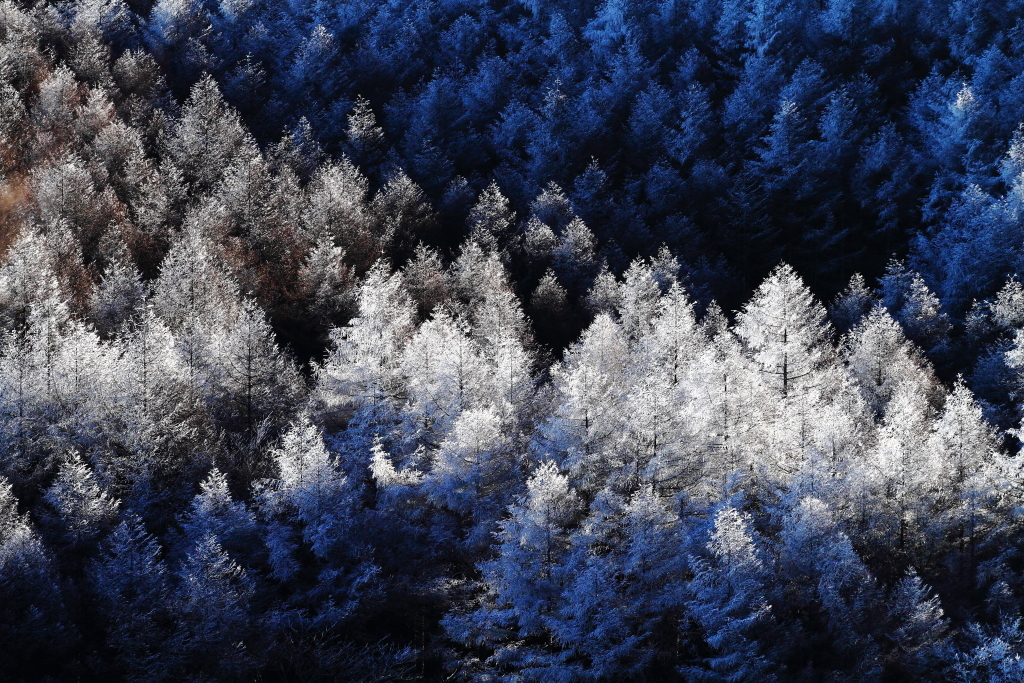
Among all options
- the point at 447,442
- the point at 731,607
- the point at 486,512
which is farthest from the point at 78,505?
the point at 731,607

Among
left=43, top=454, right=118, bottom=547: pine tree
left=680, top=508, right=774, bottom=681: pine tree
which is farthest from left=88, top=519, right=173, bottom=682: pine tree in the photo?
left=680, top=508, right=774, bottom=681: pine tree

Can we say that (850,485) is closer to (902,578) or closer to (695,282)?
(902,578)

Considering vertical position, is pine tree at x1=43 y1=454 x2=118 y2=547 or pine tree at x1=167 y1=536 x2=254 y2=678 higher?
pine tree at x1=43 y1=454 x2=118 y2=547

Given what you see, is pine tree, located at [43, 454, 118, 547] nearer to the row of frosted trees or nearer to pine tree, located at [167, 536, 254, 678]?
the row of frosted trees

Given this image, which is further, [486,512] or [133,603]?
[486,512]

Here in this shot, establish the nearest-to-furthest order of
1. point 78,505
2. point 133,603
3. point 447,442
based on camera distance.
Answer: point 133,603 → point 78,505 → point 447,442

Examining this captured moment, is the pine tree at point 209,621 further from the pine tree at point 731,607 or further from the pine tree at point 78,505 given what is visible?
the pine tree at point 731,607

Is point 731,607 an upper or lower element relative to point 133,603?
lower

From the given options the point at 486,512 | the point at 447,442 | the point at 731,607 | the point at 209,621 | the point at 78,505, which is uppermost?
the point at 447,442

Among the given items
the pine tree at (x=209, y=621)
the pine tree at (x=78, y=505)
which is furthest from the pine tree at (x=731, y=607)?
the pine tree at (x=78, y=505)

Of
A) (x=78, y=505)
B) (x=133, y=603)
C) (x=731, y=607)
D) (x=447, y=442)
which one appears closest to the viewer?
(x=133, y=603)

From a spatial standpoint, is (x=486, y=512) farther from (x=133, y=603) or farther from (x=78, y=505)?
(x=78, y=505)
